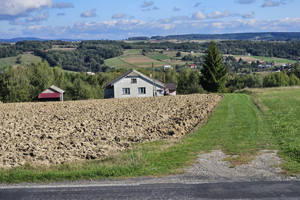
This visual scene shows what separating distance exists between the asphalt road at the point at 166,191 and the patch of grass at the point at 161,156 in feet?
3.12

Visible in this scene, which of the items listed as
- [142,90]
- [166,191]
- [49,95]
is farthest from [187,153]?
[49,95]

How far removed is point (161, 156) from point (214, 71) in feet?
192

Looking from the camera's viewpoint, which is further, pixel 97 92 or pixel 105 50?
pixel 105 50

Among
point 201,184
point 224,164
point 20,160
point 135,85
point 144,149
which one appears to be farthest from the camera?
point 135,85

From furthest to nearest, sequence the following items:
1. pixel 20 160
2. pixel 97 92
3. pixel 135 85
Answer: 1. pixel 97 92
2. pixel 135 85
3. pixel 20 160

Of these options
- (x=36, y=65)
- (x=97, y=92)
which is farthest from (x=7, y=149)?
(x=36, y=65)

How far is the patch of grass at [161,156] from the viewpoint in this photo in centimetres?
1098

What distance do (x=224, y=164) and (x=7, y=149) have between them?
9177mm

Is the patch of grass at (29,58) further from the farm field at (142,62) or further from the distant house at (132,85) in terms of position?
the distant house at (132,85)

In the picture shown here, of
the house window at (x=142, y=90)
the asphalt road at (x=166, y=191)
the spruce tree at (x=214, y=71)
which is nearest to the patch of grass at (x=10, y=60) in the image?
the house window at (x=142, y=90)

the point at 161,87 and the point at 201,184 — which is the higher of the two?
the point at 201,184

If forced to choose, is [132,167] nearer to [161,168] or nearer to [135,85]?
[161,168]

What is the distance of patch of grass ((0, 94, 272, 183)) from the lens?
10984 millimetres

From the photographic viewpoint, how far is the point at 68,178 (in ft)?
35.5
